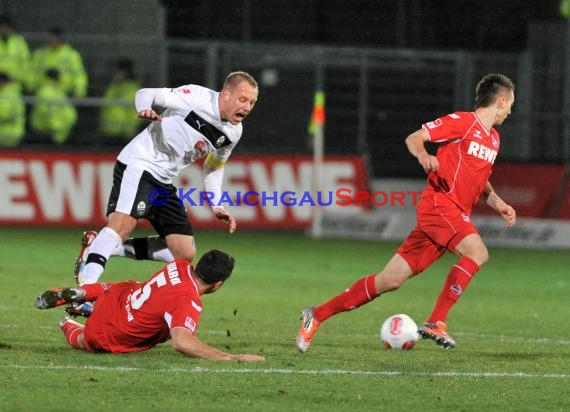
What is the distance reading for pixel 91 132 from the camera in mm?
22766

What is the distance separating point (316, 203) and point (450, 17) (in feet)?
23.0

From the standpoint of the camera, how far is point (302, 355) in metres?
9.01

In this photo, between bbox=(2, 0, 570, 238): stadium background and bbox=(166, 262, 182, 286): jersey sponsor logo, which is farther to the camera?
bbox=(2, 0, 570, 238): stadium background

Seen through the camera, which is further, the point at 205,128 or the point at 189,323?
the point at 205,128

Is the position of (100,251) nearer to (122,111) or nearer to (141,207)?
(141,207)

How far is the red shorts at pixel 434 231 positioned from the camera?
944 centimetres

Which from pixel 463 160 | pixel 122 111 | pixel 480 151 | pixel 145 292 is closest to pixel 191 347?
pixel 145 292

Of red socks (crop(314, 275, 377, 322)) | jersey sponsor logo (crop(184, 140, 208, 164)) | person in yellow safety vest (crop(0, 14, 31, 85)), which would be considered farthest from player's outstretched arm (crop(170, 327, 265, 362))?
person in yellow safety vest (crop(0, 14, 31, 85))

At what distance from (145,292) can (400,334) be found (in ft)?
6.42

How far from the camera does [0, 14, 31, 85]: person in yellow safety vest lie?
22.2 m

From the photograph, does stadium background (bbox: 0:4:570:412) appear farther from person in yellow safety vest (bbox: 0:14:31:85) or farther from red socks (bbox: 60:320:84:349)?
person in yellow safety vest (bbox: 0:14:31:85)

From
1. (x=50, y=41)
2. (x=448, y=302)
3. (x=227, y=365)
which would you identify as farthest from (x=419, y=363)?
(x=50, y=41)

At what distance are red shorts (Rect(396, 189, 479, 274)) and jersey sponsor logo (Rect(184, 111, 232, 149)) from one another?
5.48 ft

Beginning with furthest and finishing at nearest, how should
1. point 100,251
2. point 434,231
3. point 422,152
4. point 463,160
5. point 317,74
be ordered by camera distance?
point 317,74 < point 100,251 < point 463,160 < point 434,231 < point 422,152
